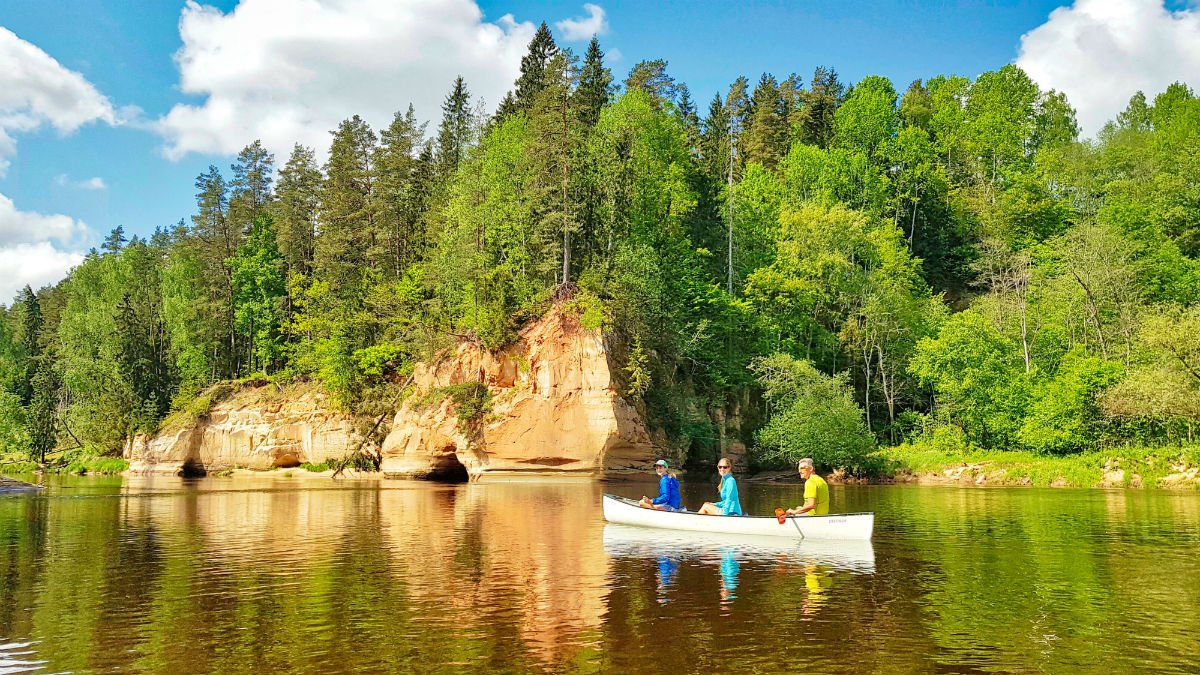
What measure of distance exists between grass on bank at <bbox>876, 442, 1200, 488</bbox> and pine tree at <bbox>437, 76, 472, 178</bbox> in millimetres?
38516

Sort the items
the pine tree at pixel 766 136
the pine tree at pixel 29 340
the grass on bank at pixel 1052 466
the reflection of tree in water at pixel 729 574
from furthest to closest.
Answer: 1. the pine tree at pixel 29 340
2. the pine tree at pixel 766 136
3. the grass on bank at pixel 1052 466
4. the reflection of tree in water at pixel 729 574

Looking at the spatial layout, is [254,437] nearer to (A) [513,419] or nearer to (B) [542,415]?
(A) [513,419]

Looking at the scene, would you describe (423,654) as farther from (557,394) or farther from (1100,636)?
(557,394)

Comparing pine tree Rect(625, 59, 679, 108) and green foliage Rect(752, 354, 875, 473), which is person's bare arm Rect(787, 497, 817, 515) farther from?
pine tree Rect(625, 59, 679, 108)

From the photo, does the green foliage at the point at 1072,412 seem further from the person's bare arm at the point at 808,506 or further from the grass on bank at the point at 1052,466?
the person's bare arm at the point at 808,506

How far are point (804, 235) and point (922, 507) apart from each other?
31313mm

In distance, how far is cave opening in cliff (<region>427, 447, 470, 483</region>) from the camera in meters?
48.4

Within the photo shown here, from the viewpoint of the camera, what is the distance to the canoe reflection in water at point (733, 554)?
15070 mm

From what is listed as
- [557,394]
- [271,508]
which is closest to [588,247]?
[557,394]

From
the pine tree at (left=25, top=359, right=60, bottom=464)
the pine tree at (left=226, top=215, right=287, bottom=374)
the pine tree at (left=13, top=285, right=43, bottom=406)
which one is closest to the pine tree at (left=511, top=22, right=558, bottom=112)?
the pine tree at (left=226, top=215, right=287, bottom=374)

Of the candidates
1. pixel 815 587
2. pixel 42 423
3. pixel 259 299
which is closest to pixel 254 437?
pixel 259 299

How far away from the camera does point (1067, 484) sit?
4247 cm

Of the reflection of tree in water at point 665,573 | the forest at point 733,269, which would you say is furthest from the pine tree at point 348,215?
the reflection of tree in water at point 665,573

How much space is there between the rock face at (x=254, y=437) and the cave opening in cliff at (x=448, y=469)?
6.53 m
